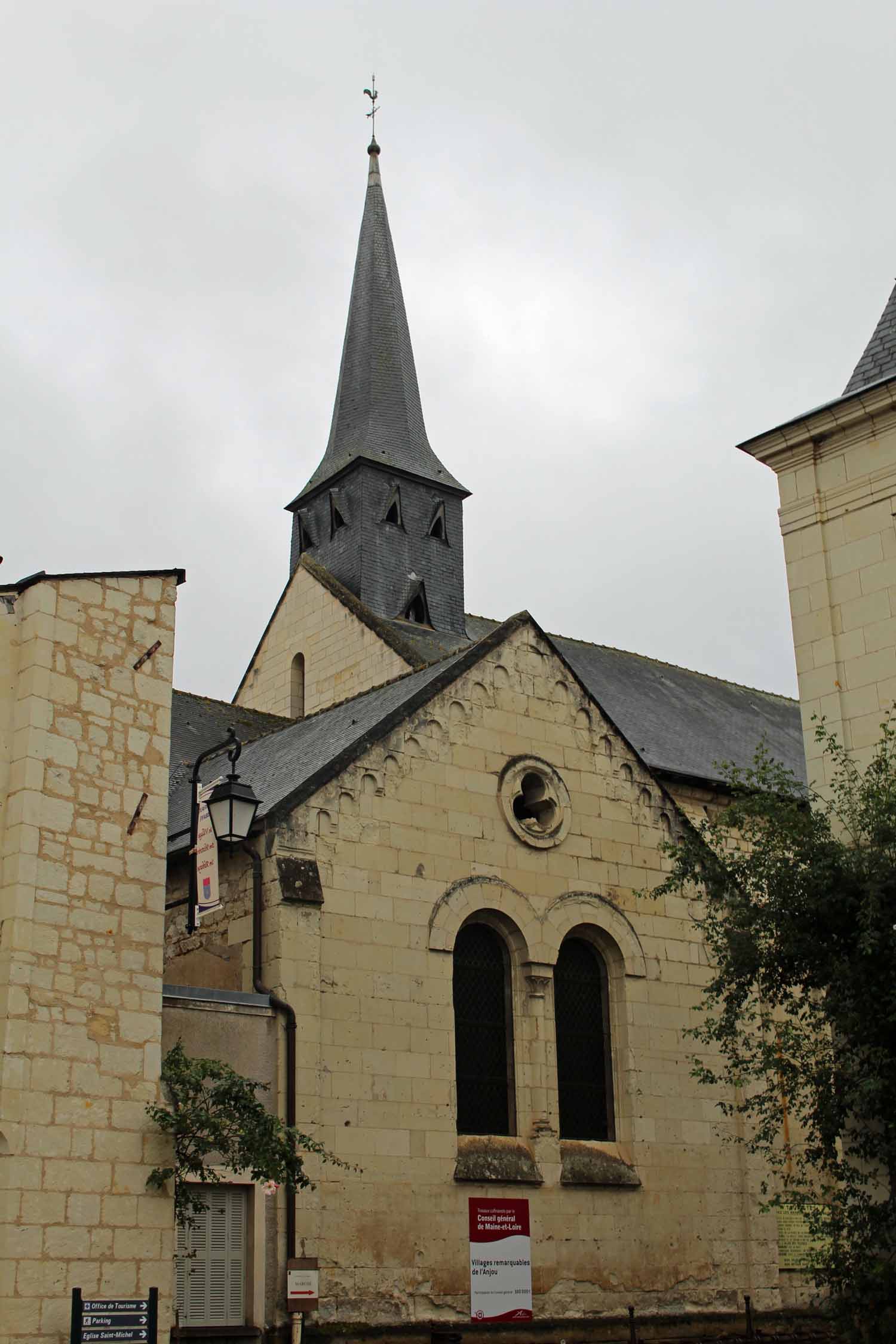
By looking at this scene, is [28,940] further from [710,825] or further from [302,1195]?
[710,825]

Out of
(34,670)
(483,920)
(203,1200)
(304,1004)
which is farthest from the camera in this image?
(483,920)

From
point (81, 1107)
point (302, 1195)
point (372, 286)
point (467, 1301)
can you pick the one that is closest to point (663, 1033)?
point (467, 1301)

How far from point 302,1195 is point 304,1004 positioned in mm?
1858

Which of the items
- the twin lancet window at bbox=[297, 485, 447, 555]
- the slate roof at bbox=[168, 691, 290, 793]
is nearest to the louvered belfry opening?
the slate roof at bbox=[168, 691, 290, 793]

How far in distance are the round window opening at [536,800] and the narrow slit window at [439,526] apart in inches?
725

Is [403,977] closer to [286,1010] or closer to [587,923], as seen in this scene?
[286,1010]

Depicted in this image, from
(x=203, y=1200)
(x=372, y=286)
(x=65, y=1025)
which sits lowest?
(x=203, y=1200)

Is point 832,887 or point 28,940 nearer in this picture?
point 28,940

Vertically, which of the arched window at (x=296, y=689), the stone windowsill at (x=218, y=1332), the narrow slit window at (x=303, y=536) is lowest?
the stone windowsill at (x=218, y=1332)

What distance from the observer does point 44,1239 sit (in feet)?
35.8

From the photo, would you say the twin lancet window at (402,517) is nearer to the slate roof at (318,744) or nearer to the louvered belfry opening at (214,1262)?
the slate roof at (318,744)

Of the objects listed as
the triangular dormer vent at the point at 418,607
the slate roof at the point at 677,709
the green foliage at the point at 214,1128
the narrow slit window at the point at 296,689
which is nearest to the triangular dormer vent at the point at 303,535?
the triangular dormer vent at the point at 418,607

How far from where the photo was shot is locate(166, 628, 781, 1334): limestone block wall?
15906 mm

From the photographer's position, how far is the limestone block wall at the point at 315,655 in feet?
105
